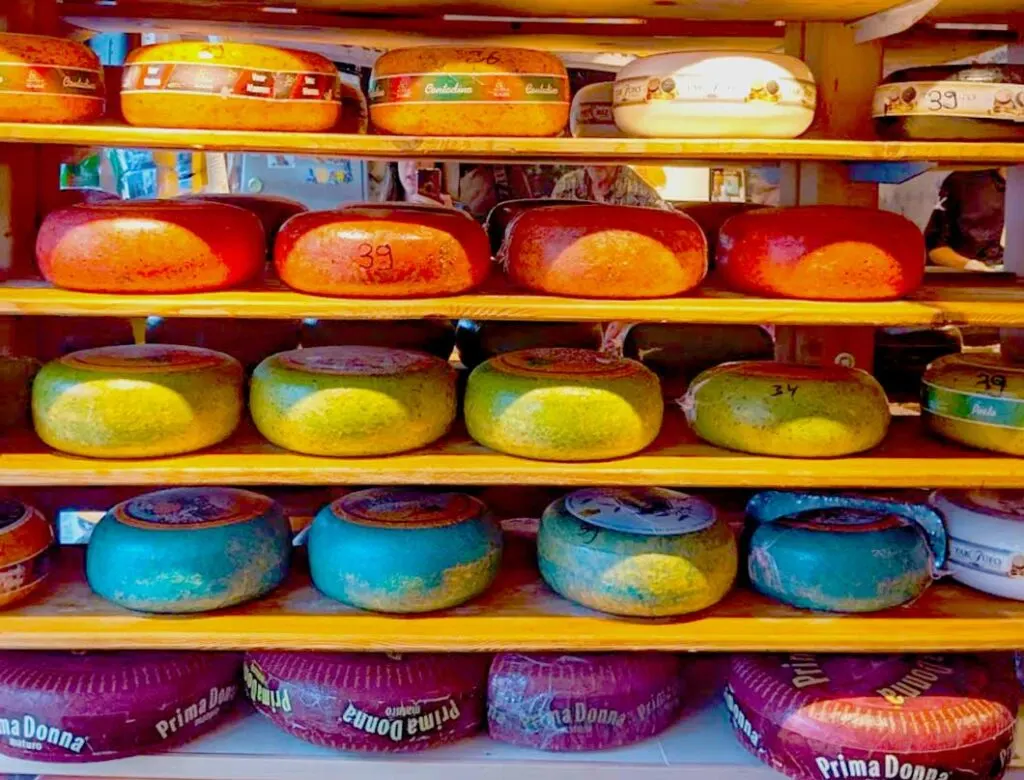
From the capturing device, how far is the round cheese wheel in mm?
1955

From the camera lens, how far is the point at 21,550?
1.97m

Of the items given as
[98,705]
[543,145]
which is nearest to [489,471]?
[543,145]

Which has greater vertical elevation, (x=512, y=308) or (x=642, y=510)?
(x=512, y=308)

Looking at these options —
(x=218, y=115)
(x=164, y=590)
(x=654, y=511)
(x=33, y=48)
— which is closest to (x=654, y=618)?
(x=654, y=511)

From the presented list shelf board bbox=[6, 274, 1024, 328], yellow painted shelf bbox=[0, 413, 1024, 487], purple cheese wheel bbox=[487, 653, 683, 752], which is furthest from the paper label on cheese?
purple cheese wheel bbox=[487, 653, 683, 752]

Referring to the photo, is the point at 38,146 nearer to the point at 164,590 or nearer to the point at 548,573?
the point at 164,590

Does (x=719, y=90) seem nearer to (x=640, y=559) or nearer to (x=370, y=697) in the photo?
(x=640, y=559)

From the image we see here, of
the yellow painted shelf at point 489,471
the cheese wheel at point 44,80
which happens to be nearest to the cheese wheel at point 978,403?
the yellow painted shelf at point 489,471

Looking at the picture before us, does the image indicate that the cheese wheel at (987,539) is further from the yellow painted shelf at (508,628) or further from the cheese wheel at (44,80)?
the cheese wheel at (44,80)

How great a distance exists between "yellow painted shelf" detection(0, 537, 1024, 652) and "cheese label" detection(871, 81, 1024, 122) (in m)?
0.89

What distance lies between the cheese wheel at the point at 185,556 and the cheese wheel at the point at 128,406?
168mm

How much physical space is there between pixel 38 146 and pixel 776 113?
1521mm

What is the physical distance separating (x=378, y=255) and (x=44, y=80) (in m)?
0.61

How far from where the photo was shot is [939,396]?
2.09 meters
